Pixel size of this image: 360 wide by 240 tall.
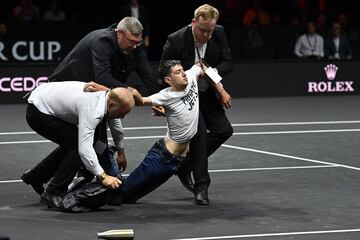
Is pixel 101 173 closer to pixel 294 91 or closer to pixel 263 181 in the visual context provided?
pixel 263 181

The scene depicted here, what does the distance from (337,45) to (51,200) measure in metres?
12.8

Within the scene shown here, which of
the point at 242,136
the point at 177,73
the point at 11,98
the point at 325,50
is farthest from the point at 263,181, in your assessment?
the point at 325,50

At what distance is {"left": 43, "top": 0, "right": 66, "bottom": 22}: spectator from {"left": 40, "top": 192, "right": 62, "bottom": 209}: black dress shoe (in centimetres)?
1209

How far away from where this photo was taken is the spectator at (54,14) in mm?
21594

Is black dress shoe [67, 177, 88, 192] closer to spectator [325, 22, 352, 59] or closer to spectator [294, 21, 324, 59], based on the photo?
spectator [294, 21, 324, 59]

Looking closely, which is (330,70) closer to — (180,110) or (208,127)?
(208,127)

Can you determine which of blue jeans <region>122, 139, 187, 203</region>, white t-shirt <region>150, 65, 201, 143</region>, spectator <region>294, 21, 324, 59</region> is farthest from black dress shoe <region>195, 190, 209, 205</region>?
spectator <region>294, 21, 324, 59</region>

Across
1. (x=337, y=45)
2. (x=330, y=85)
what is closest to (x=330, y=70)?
(x=330, y=85)

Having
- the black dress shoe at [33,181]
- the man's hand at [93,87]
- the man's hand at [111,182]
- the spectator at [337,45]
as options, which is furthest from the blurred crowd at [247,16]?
the man's hand at [111,182]

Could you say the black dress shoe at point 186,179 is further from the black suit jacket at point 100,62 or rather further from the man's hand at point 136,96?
the man's hand at point 136,96

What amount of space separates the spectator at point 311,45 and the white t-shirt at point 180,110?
1167cm

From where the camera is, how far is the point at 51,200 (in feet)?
31.5

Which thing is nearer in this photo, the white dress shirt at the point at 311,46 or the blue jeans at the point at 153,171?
the blue jeans at the point at 153,171

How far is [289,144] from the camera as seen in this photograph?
46.0 ft
